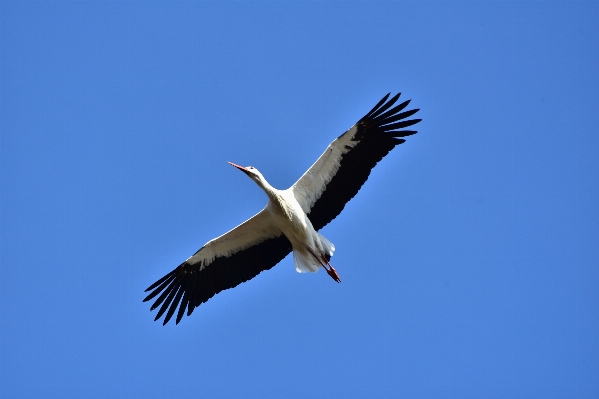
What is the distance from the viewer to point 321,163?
1273 cm

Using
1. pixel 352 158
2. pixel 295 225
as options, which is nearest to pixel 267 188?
pixel 295 225

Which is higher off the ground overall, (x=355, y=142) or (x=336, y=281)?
(x=355, y=142)

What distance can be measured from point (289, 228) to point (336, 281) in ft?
3.44

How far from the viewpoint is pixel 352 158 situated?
1275 cm

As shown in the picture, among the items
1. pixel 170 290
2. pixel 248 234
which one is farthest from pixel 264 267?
pixel 170 290

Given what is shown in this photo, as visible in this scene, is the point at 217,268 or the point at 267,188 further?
the point at 217,268

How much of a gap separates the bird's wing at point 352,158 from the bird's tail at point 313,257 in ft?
1.62

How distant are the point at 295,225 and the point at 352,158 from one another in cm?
120

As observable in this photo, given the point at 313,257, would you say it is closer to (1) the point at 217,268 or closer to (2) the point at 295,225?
(2) the point at 295,225

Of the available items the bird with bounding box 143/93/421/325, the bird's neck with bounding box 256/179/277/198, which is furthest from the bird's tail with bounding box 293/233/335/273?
the bird's neck with bounding box 256/179/277/198

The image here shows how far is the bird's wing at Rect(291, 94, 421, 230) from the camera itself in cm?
1263

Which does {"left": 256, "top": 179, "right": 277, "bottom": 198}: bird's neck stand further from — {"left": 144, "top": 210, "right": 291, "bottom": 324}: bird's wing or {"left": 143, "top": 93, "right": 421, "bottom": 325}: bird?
{"left": 144, "top": 210, "right": 291, "bottom": 324}: bird's wing

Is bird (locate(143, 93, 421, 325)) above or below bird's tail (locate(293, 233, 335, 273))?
above

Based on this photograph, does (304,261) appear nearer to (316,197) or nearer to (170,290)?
(316,197)
